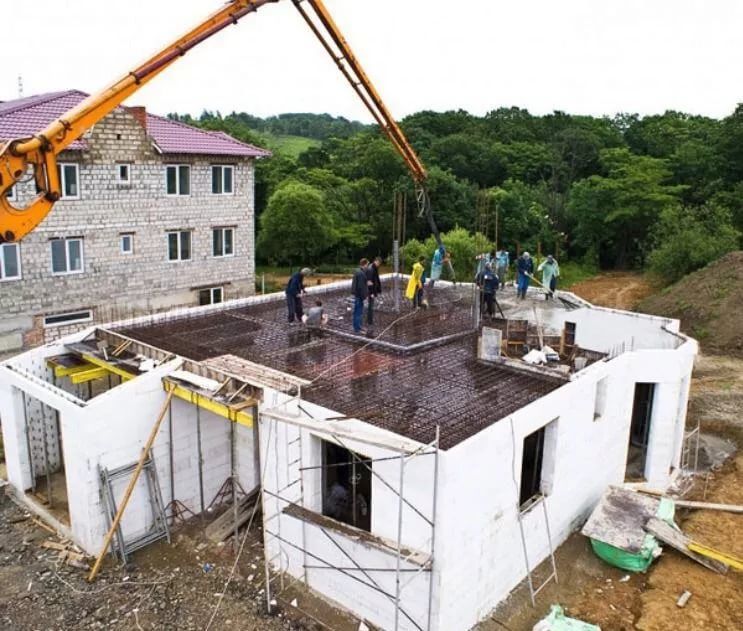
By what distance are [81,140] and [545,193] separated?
34.2 meters

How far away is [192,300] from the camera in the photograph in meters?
28.8

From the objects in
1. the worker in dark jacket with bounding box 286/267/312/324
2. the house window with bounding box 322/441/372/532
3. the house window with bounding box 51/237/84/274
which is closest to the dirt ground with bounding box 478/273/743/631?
the house window with bounding box 322/441/372/532

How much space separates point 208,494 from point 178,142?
16.9m

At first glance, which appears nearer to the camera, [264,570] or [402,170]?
[264,570]

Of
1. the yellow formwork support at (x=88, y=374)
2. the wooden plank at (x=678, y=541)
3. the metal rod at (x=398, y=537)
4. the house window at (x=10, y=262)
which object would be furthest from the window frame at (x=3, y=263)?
the wooden plank at (x=678, y=541)

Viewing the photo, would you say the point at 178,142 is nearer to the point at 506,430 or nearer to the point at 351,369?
the point at 351,369

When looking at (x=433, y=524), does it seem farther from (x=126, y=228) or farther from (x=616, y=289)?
(x=616, y=289)

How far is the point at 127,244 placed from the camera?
26.1m

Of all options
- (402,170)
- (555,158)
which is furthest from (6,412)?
(555,158)

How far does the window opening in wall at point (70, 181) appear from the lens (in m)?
23.7

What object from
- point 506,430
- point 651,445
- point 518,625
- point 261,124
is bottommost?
point 518,625

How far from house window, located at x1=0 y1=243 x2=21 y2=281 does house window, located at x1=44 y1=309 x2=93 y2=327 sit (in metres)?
1.96

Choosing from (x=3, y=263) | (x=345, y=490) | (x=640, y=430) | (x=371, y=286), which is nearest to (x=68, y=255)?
(x=3, y=263)

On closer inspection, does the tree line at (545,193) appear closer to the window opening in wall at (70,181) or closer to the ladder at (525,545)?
the window opening in wall at (70,181)
